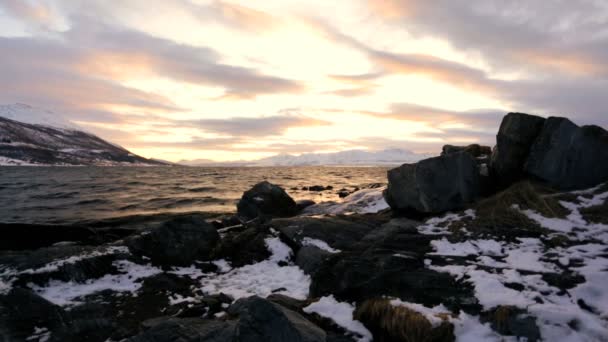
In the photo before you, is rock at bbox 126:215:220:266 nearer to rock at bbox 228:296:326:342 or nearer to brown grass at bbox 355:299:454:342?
rock at bbox 228:296:326:342

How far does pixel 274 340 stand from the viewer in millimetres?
4562

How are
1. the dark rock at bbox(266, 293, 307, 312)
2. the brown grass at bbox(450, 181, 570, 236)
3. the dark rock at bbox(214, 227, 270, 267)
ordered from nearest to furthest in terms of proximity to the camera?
the dark rock at bbox(266, 293, 307, 312) < the brown grass at bbox(450, 181, 570, 236) < the dark rock at bbox(214, 227, 270, 267)

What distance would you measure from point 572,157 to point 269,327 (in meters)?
12.4

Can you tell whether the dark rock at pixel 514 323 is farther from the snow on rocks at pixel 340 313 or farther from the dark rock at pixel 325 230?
the dark rock at pixel 325 230

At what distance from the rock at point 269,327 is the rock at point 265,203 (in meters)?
14.5

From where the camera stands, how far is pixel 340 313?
243 inches

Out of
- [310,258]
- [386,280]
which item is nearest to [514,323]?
[386,280]

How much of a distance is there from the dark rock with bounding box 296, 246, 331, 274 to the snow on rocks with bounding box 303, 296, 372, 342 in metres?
2.34

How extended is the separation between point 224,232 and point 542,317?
1327cm

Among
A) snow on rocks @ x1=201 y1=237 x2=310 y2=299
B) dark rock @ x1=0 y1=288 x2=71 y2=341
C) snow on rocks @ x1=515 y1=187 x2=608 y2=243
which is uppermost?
snow on rocks @ x1=515 y1=187 x2=608 y2=243

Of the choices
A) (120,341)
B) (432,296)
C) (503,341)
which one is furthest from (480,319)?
(120,341)

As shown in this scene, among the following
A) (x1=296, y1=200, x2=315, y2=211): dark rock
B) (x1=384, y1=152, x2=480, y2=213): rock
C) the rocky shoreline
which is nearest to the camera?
the rocky shoreline

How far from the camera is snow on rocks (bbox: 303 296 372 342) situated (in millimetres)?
5492

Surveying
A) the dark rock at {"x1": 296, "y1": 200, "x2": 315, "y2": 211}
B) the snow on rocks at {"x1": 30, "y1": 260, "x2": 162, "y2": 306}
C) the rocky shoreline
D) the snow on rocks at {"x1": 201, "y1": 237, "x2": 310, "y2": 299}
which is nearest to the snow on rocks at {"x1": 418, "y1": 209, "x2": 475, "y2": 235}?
the rocky shoreline
